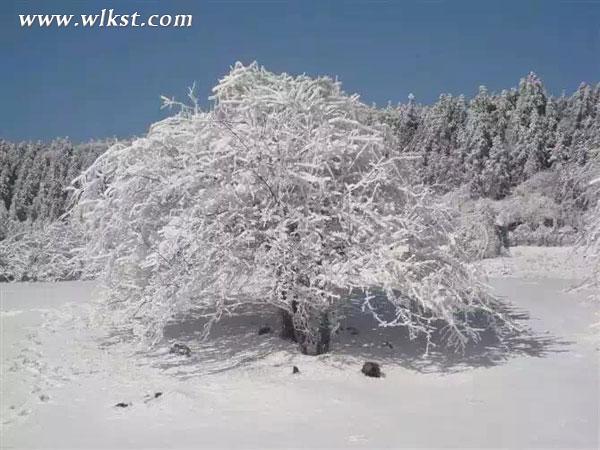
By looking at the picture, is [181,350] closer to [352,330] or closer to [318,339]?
[318,339]

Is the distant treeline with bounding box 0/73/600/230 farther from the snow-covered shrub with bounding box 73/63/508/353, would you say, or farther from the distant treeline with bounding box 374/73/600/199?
the snow-covered shrub with bounding box 73/63/508/353

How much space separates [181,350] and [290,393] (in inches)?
86.8

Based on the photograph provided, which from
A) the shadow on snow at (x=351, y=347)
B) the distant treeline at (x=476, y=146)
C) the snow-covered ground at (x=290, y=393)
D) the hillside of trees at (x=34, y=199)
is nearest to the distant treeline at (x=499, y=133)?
the distant treeline at (x=476, y=146)

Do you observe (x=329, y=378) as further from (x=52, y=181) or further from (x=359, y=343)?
(x=52, y=181)

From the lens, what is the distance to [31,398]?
19.9 feet

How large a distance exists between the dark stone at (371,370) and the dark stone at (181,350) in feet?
7.64

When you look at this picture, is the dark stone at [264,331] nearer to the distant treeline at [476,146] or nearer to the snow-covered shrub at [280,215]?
the snow-covered shrub at [280,215]

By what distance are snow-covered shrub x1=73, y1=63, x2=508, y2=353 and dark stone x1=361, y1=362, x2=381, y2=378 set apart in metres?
0.50

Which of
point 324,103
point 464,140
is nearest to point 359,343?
point 324,103

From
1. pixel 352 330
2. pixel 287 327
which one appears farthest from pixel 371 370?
pixel 352 330

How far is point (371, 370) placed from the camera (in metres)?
6.89

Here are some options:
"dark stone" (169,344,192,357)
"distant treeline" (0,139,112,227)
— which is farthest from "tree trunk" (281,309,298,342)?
"distant treeline" (0,139,112,227)

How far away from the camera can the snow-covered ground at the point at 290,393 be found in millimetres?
5047

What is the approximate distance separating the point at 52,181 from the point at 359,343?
2977cm
